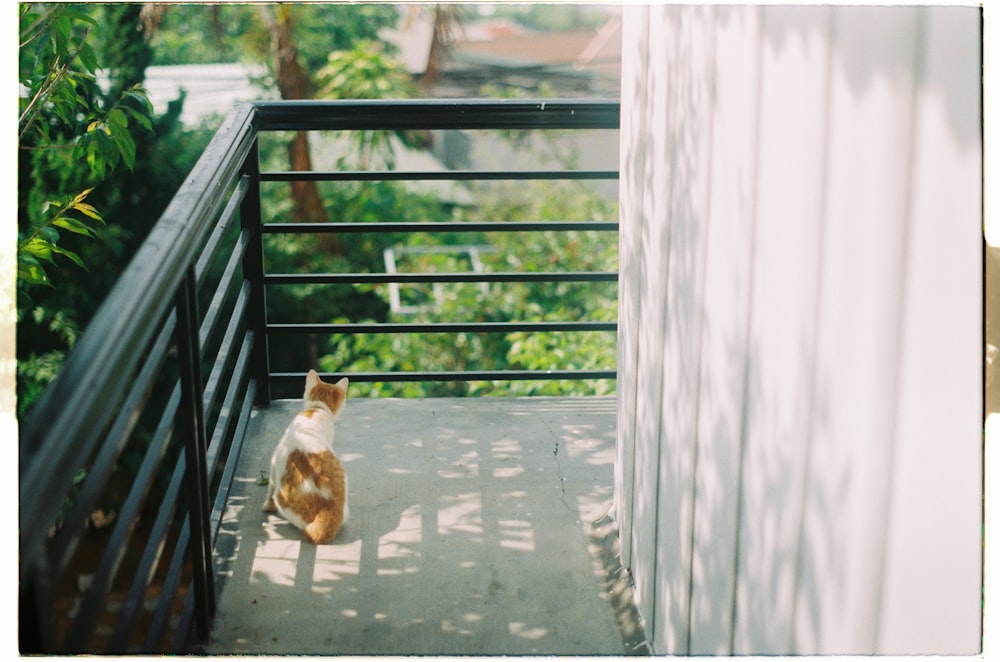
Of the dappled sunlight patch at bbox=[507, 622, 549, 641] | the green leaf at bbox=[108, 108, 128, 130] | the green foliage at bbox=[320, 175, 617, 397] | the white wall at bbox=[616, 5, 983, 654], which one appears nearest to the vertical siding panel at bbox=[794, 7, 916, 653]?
the white wall at bbox=[616, 5, 983, 654]

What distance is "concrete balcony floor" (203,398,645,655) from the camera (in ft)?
7.45

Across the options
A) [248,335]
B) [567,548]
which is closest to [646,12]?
[567,548]

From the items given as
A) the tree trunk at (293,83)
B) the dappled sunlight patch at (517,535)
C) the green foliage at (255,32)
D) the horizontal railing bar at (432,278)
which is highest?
the green foliage at (255,32)

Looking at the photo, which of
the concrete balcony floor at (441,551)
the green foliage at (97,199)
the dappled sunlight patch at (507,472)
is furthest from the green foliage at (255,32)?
the dappled sunlight patch at (507,472)

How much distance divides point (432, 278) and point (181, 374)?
5.62 ft

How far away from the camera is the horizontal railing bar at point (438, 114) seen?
11.0ft

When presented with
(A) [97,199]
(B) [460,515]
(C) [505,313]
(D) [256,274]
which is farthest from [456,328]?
(C) [505,313]

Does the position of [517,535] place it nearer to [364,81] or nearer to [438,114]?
[438,114]

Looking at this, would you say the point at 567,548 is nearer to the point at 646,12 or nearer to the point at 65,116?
the point at 646,12

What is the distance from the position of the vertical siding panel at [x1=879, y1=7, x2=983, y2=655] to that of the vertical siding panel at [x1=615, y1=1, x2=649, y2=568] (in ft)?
3.97

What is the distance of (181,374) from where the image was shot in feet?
6.39

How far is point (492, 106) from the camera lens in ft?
11.2

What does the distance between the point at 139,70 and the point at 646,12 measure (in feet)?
22.5

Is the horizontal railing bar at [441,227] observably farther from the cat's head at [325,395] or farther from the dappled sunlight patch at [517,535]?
the dappled sunlight patch at [517,535]
